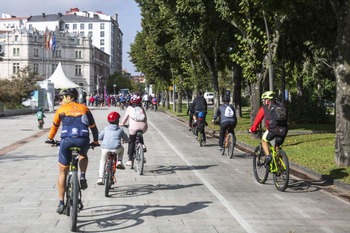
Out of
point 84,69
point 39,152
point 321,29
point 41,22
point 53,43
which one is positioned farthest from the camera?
point 41,22

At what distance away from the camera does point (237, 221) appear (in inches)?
269

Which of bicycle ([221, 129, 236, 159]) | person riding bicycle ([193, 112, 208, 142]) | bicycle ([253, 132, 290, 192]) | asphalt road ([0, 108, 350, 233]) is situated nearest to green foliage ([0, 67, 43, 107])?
person riding bicycle ([193, 112, 208, 142])

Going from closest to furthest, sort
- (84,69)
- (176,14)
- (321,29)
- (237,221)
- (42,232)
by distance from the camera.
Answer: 1. (42,232)
2. (237,221)
3. (321,29)
4. (176,14)
5. (84,69)

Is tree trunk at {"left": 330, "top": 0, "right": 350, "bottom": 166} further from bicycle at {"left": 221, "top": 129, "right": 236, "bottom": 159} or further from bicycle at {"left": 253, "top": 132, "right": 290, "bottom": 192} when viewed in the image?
bicycle at {"left": 221, "top": 129, "right": 236, "bottom": 159}

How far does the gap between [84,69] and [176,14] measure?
107160 millimetres

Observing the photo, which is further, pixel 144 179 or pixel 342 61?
pixel 342 61

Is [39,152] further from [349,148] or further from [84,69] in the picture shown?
[84,69]

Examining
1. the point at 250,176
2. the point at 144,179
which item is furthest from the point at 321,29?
the point at 144,179

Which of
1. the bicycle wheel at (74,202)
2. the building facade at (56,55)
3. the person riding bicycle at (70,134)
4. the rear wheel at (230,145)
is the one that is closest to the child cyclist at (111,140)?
the person riding bicycle at (70,134)

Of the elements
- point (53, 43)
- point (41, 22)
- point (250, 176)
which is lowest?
point (250, 176)

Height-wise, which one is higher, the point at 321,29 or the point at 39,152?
the point at 321,29

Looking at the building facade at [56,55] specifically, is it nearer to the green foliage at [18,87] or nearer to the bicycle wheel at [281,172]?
the green foliage at [18,87]

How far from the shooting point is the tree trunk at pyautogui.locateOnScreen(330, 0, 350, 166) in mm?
11727

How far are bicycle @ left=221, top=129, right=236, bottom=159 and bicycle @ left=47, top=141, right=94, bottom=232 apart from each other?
8.69 m
